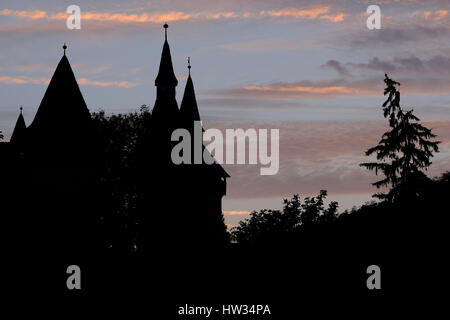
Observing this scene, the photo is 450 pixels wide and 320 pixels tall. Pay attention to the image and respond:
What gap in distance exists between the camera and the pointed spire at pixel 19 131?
56.4 m

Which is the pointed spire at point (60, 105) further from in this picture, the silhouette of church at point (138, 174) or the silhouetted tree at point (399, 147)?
the silhouetted tree at point (399, 147)

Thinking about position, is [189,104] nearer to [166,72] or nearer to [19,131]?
[166,72]

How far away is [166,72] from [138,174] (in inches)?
281

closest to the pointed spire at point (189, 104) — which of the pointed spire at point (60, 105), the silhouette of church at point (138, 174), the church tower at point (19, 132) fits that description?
the silhouette of church at point (138, 174)

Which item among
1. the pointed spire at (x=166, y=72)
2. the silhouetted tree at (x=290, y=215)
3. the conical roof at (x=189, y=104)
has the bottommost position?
the silhouetted tree at (x=290, y=215)

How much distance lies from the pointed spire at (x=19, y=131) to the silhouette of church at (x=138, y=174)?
490mm

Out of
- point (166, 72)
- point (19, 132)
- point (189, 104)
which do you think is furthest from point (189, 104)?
point (19, 132)

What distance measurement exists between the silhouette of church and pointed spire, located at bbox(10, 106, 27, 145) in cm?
49

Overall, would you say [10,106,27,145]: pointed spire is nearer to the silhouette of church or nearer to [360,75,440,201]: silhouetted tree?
the silhouette of church

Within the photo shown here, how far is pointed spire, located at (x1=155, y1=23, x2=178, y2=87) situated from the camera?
55188 millimetres

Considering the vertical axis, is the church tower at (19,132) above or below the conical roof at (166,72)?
below
